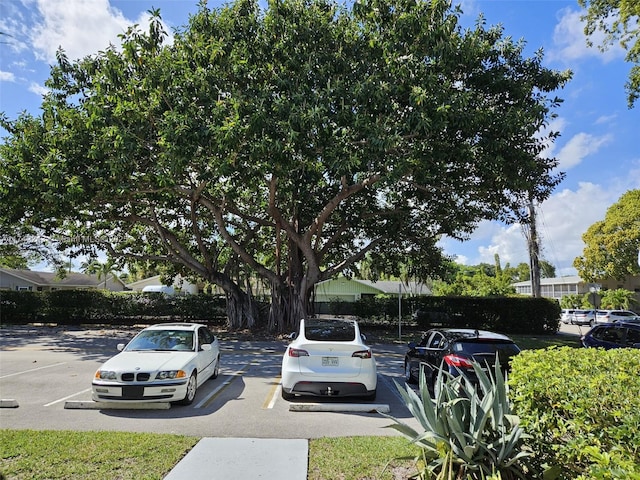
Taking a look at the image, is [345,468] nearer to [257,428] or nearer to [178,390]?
[257,428]

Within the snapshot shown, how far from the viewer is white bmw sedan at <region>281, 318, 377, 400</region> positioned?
310 inches

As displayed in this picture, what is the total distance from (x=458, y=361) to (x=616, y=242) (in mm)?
42619

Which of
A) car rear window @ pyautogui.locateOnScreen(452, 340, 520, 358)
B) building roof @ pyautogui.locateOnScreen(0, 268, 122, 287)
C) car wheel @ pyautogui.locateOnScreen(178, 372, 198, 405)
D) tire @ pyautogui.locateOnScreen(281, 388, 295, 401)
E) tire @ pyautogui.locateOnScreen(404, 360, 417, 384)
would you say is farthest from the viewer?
building roof @ pyautogui.locateOnScreen(0, 268, 122, 287)

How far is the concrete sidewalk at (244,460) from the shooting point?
472 cm

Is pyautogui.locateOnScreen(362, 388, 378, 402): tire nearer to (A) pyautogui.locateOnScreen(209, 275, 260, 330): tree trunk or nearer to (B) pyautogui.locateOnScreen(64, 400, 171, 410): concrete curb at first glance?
(B) pyautogui.locateOnScreen(64, 400, 171, 410): concrete curb

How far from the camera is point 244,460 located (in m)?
5.13

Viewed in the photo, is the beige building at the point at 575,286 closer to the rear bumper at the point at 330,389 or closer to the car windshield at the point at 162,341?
the rear bumper at the point at 330,389

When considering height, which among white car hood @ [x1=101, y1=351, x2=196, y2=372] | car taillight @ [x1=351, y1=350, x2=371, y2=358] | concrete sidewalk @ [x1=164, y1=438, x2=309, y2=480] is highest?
car taillight @ [x1=351, y1=350, x2=371, y2=358]

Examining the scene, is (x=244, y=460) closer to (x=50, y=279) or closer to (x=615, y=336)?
(x=615, y=336)

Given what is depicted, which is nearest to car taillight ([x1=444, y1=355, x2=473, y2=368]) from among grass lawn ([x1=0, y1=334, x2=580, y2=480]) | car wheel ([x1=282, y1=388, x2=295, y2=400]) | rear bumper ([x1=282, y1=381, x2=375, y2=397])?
rear bumper ([x1=282, y1=381, x2=375, y2=397])

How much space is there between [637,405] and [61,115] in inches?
702

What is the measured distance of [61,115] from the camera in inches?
626

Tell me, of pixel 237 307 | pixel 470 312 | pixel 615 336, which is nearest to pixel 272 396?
pixel 615 336

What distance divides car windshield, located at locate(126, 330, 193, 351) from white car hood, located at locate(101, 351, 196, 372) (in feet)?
1.01
